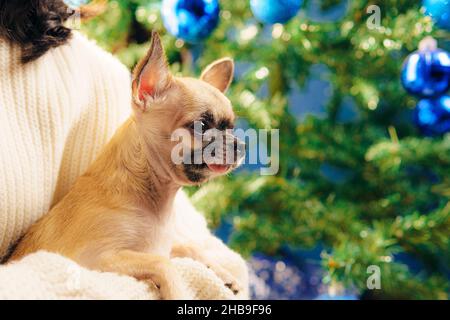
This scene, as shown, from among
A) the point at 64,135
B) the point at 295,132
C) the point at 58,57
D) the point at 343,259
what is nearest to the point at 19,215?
the point at 64,135

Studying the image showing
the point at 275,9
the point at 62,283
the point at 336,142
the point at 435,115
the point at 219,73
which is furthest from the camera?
the point at 336,142

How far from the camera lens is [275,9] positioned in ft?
3.57

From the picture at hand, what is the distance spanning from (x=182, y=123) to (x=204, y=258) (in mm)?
216

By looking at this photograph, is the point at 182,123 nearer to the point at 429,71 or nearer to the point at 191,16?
the point at 191,16

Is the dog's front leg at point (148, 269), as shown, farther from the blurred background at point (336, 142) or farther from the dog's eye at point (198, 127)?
the blurred background at point (336, 142)

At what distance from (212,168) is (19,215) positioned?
0.33 m

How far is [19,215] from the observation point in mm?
842

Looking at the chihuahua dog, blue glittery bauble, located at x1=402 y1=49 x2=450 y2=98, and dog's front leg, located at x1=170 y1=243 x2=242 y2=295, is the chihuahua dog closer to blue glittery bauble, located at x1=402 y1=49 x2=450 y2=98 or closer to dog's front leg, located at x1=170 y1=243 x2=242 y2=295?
dog's front leg, located at x1=170 y1=243 x2=242 y2=295

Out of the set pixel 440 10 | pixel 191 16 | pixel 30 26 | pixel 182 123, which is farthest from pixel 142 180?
pixel 440 10

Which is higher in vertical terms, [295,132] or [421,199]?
[295,132]

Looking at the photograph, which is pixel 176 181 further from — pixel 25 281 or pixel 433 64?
pixel 433 64

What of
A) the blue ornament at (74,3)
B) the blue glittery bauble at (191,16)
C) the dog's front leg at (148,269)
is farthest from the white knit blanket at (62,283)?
the blue glittery bauble at (191,16)

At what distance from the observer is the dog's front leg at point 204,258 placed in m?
0.77

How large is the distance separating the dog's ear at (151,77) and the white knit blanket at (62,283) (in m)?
0.24
